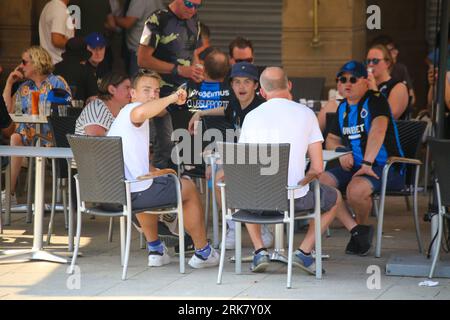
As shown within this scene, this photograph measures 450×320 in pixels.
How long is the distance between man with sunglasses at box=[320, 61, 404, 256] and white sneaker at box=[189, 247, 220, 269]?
1.12m

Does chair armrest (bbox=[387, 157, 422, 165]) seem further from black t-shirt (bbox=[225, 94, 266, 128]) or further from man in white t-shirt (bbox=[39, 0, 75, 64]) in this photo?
man in white t-shirt (bbox=[39, 0, 75, 64])

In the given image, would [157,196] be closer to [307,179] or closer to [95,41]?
[307,179]

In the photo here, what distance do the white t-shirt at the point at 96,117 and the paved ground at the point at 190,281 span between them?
0.99 metres

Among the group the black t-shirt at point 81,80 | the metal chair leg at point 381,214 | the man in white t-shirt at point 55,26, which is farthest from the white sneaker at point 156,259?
the man in white t-shirt at point 55,26

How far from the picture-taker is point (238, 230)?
8.50 meters

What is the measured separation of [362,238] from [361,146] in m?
0.81

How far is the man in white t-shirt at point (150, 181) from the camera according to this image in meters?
8.40

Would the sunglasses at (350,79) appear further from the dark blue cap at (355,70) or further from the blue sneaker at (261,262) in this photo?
the blue sneaker at (261,262)

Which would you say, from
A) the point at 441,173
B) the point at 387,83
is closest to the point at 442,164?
the point at 441,173

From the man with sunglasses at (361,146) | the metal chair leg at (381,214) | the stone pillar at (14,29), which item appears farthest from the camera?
the stone pillar at (14,29)

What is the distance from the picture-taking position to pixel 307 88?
534 inches

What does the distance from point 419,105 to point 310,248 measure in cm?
769
